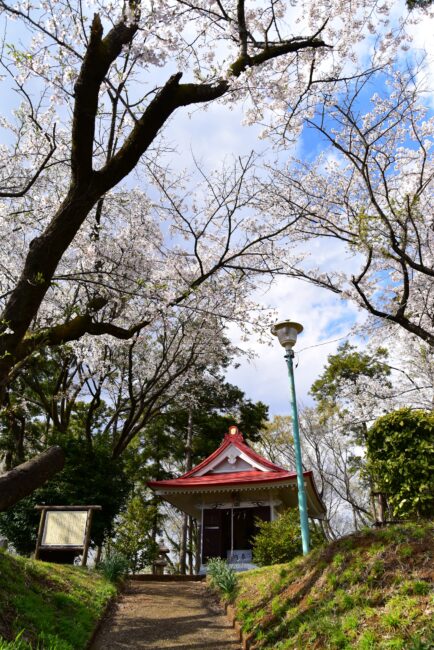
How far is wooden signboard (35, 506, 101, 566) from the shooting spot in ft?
35.4

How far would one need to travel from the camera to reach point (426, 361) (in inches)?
619

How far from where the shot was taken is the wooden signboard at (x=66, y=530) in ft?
35.4

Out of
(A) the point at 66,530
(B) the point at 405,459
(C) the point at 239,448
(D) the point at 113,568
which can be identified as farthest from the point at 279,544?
(C) the point at 239,448

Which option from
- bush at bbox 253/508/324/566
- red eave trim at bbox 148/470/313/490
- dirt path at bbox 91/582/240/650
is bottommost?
dirt path at bbox 91/582/240/650

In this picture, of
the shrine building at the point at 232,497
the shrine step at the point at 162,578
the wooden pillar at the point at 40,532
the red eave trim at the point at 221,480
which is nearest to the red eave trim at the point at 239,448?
the shrine building at the point at 232,497

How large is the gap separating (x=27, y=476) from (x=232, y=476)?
1237 cm

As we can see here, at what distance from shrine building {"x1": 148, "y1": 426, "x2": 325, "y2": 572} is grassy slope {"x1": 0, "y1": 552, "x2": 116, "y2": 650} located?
235 inches

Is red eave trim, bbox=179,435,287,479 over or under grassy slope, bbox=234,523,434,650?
over

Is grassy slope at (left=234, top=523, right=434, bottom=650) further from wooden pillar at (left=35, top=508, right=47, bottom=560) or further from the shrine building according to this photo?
the shrine building

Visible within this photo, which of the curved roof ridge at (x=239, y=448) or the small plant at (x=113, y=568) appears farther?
the curved roof ridge at (x=239, y=448)

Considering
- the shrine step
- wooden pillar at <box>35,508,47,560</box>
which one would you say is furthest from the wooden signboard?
the shrine step

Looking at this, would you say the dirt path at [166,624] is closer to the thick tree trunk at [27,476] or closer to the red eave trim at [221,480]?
the red eave trim at [221,480]

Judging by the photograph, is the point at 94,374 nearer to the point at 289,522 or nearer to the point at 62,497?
the point at 62,497

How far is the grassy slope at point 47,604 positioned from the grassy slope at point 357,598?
7.87ft
